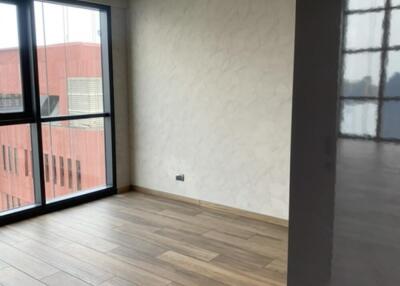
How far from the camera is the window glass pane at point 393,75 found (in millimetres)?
454

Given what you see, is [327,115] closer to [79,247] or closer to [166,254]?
[166,254]

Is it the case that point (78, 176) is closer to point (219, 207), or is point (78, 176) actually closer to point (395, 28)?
point (219, 207)

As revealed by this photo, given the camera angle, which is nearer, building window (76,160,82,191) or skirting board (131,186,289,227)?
skirting board (131,186,289,227)

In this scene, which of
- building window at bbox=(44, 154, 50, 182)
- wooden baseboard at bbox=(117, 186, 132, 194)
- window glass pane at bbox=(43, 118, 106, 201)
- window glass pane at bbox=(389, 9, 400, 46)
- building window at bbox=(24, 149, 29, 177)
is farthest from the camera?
wooden baseboard at bbox=(117, 186, 132, 194)

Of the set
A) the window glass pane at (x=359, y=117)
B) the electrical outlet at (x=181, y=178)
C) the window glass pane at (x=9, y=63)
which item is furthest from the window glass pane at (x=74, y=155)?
the window glass pane at (x=359, y=117)

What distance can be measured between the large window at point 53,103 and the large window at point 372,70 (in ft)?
12.6

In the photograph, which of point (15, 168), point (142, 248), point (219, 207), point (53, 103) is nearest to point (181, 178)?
point (219, 207)

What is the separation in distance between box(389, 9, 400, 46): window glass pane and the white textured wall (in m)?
3.09

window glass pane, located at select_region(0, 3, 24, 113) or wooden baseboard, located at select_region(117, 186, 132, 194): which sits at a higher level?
window glass pane, located at select_region(0, 3, 24, 113)

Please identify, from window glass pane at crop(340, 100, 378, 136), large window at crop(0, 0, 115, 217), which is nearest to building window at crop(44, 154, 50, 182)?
large window at crop(0, 0, 115, 217)

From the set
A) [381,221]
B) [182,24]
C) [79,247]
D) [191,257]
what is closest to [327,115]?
[381,221]

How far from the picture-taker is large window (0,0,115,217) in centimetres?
379

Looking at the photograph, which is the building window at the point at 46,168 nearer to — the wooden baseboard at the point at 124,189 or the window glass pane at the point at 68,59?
the window glass pane at the point at 68,59

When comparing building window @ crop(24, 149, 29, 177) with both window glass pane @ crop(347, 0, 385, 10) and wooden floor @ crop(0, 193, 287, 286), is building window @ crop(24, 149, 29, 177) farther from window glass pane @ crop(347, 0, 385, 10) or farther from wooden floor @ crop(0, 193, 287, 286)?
window glass pane @ crop(347, 0, 385, 10)
